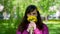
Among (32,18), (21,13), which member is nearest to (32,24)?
(32,18)

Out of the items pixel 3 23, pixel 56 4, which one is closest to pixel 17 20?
pixel 3 23

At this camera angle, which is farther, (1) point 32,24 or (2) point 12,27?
(2) point 12,27

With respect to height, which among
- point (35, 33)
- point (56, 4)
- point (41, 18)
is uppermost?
point (56, 4)

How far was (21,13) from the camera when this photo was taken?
1312 mm

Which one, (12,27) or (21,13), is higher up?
(21,13)

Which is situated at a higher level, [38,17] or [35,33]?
[38,17]

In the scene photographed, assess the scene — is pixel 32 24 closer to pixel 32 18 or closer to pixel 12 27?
pixel 32 18

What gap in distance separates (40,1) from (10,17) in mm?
317

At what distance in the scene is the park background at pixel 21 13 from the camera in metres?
1.31

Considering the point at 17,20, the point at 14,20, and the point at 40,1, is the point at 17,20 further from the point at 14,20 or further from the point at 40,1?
the point at 40,1

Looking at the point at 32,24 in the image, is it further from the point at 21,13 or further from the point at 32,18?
the point at 21,13

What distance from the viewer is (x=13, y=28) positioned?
1.34m

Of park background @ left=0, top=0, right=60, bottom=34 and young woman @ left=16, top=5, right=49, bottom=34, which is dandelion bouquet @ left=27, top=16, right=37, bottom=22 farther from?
park background @ left=0, top=0, right=60, bottom=34

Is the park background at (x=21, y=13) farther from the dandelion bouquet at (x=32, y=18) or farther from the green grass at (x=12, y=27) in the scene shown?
the dandelion bouquet at (x=32, y=18)
